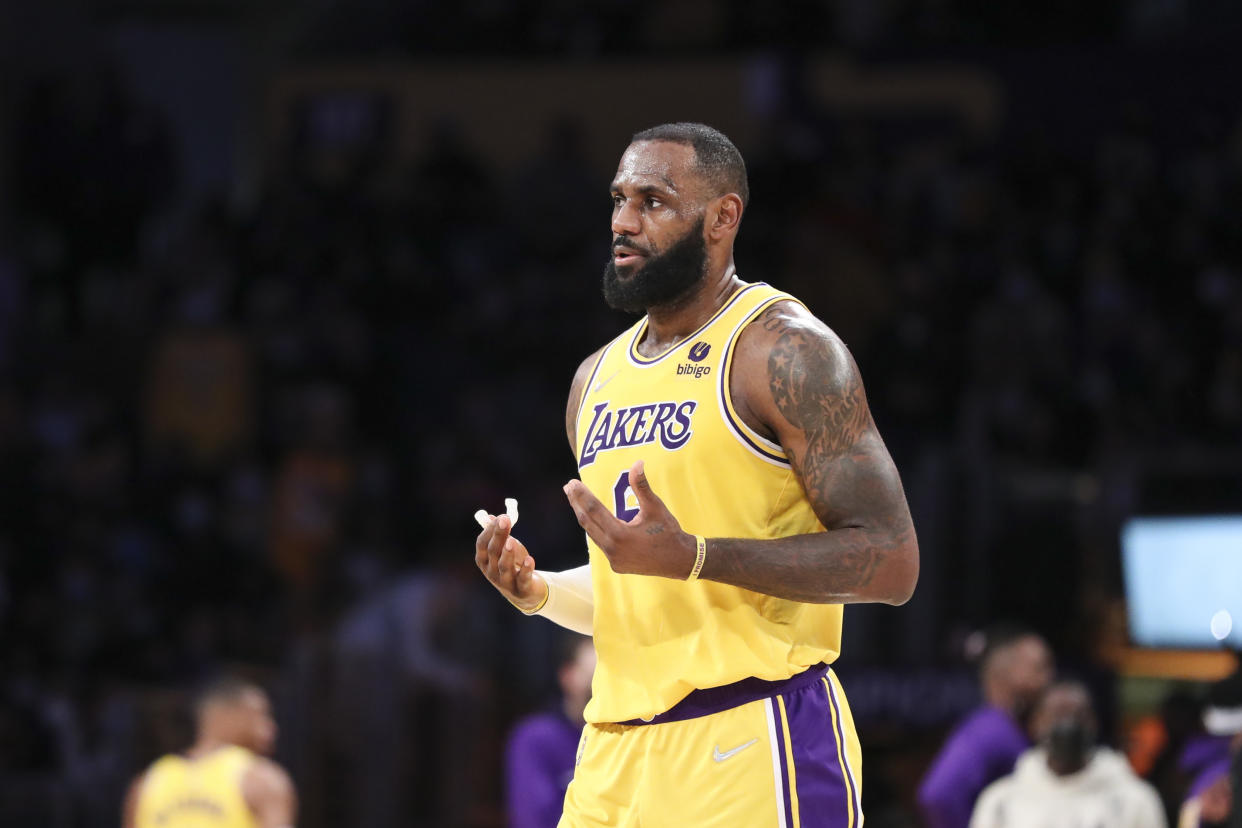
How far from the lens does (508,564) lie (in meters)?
3.94

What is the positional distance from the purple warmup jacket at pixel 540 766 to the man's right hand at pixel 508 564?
369cm

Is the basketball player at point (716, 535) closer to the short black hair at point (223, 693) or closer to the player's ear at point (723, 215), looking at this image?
the player's ear at point (723, 215)

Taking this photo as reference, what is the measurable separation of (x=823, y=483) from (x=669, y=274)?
0.63m

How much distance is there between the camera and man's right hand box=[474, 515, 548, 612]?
152 inches

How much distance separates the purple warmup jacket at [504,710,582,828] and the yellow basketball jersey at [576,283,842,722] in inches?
151

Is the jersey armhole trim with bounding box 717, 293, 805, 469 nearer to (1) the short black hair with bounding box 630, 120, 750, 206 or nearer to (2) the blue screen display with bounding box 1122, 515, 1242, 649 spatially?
(1) the short black hair with bounding box 630, 120, 750, 206

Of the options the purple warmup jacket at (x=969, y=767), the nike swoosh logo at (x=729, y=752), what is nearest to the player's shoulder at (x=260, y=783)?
the purple warmup jacket at (x=969, y=767)

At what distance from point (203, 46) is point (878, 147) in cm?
648

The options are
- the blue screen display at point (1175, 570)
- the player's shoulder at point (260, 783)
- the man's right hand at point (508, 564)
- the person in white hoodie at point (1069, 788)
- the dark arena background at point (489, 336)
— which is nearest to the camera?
the man's right hand at point (508, 564)

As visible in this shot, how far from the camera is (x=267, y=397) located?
1320 cm

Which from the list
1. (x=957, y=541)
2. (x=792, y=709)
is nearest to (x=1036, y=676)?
(x=957, y=541)

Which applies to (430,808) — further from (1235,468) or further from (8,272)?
(8,272)

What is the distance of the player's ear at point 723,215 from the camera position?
4.01 meters

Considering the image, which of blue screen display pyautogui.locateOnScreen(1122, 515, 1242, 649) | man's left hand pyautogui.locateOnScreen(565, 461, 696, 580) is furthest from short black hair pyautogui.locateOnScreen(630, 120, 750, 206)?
blue screen display pyautogui.locateOnScreen(1122, 515, 1242, 649)
